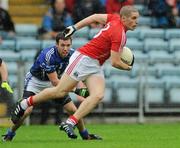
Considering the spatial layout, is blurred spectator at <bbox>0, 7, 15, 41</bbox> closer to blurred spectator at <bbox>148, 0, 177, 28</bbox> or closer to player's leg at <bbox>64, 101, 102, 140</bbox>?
blurred spectator at <bbox>148, 0, 177, 28</bbox>

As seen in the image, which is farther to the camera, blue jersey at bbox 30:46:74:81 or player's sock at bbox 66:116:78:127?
blue jersey at bbox 30:46:74:81

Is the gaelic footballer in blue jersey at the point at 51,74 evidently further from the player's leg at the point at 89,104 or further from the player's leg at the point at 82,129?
the player's leg at the point at 89,104

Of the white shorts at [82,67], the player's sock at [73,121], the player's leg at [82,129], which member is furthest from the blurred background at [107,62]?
the player's sock at [73,121]

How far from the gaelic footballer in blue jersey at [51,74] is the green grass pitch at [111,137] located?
23 cm

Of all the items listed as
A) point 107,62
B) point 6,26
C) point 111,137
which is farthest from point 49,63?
point 6,26

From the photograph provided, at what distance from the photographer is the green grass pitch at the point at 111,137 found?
11633mm

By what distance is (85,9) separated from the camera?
67.3 feet

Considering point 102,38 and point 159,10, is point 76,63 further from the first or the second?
point 159,10

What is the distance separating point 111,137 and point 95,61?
2.15 m

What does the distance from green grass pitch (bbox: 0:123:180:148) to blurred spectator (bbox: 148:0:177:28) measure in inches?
148

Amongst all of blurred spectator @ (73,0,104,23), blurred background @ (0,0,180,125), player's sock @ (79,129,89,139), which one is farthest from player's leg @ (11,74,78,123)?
blurred spectator @ (73,0,104,23)

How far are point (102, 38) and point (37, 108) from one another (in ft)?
20.6

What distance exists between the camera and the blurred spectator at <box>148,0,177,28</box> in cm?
2078

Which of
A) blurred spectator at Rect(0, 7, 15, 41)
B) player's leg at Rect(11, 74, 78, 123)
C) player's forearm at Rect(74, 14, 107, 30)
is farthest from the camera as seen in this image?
blurred spectator at Rect(0, 7, 15, 41)
